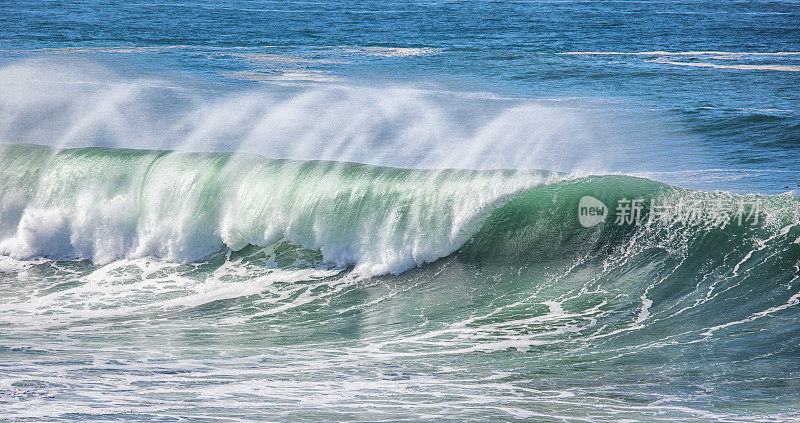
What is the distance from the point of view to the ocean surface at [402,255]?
255 inches

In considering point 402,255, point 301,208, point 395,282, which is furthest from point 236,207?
point 395,282

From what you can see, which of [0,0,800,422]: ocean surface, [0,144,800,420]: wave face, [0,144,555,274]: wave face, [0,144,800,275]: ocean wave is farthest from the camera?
[0,144,555,274]: wave face

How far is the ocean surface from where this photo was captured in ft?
21.2

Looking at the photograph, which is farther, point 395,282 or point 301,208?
point 301,208

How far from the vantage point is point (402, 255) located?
1011cm

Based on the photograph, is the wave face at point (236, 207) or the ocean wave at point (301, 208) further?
the wave face at point (236, 207)

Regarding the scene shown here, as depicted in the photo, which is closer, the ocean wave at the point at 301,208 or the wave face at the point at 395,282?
the wave face at the point at 395,282

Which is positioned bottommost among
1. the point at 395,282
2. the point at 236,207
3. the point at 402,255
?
the point at 395,282

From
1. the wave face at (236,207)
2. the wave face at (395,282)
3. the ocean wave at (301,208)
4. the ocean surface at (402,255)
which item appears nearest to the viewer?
the ocean surface at (402,255)

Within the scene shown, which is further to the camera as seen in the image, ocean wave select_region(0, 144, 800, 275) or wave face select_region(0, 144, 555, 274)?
wave face select_region(0, 144, 555, 274)

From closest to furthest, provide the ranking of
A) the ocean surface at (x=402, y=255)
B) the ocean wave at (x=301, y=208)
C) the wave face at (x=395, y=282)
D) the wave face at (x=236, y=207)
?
1. the ocean surface at (x=402, y=255)
2. the wave face at (x=395, y=282)
3. the ocean wave at (x=301, y=208)
4. the wave face at (x=236, y=207)

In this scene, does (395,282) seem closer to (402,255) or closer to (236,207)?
(402,255)

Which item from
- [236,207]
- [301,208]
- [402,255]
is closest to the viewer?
[402,255]

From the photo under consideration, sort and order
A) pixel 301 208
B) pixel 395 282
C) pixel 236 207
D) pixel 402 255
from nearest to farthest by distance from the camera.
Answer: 1. pixel 395 282
2. pixel 402 255
3. pixel 301 208
4. pixel 236 207
